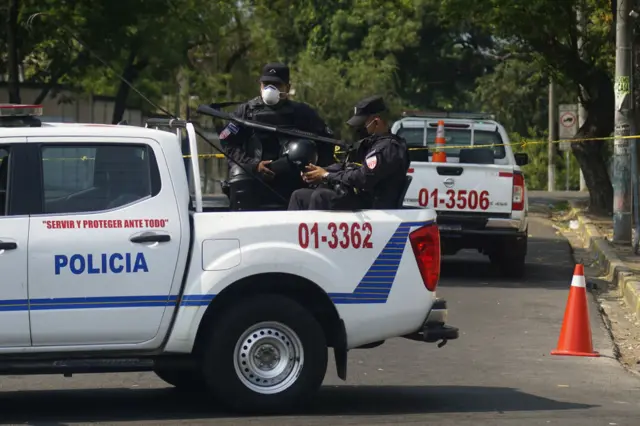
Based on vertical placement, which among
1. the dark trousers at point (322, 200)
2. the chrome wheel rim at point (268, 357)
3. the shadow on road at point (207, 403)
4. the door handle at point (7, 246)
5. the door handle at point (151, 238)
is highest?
the dark trousers at point (322, 200)

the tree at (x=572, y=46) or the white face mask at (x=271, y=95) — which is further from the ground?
the tree at (x=572, y=46)

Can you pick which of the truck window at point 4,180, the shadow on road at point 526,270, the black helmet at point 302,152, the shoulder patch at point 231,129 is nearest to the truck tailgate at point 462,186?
the shadow on road at point 526,270

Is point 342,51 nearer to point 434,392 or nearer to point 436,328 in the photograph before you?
point 434,392

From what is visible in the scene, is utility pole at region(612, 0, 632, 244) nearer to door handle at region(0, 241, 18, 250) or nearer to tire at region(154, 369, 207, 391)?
tire at region(154, 369, 207, 391)

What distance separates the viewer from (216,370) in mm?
7270

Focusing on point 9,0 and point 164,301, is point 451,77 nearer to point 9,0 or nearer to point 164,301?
point 9,0

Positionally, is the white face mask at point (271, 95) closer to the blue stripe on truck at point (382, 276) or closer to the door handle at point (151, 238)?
the blue stripe on truck at point (382, 276)

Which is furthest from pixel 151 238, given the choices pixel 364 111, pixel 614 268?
pixel 614 268

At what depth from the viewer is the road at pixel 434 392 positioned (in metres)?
7.43

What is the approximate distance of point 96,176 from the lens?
7.20 m

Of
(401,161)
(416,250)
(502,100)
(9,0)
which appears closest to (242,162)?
Answer: (401,161)

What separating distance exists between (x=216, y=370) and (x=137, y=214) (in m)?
1.03

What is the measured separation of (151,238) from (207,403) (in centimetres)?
143

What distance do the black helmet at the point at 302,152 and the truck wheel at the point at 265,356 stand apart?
128cm
